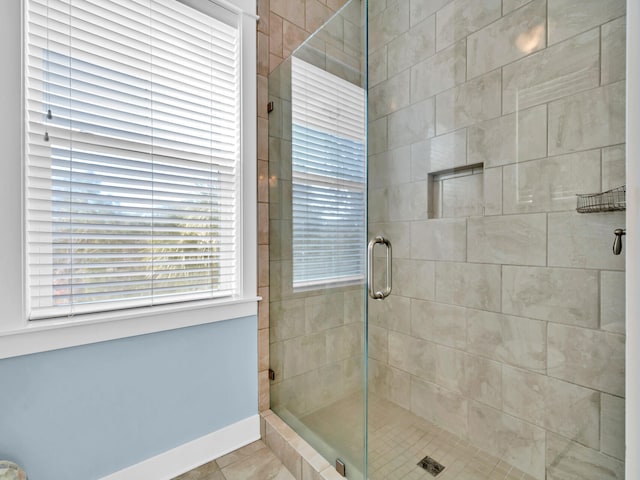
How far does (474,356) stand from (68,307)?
193 centimetres

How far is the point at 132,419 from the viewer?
1371 mm

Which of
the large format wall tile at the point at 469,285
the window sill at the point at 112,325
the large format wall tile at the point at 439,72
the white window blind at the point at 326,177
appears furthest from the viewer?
the large format wall tile at the point at 439,72

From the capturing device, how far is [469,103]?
1.68 meters

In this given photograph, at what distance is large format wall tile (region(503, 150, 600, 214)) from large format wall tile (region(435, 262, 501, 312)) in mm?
348

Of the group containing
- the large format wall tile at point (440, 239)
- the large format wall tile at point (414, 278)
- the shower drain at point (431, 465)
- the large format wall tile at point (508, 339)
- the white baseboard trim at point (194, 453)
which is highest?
the large format wall tile at point (440, 239)

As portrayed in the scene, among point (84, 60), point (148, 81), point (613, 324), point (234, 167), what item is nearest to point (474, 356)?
point (613, 324)

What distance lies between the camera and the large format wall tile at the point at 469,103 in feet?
5.21

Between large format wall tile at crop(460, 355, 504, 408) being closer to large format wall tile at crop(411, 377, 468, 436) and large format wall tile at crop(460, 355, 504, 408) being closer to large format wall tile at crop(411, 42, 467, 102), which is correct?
large format wall tile at crop(411, 377, 468, 436)

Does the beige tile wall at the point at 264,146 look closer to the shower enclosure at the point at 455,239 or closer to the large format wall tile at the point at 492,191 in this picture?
the shower enclosure at the point at 455,239

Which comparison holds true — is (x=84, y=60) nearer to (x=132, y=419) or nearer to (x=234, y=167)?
(x=234, y=167)

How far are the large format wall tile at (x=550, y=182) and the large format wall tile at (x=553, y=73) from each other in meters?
0.29

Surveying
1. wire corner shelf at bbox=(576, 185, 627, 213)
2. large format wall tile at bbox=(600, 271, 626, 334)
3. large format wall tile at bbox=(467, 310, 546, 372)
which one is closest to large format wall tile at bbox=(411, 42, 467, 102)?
wire corner shelf at bbox=(576, 185, 627, 213)

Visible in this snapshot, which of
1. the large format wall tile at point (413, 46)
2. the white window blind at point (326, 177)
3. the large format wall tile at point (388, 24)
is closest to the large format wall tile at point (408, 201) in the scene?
the white window blind at point (326, 177)

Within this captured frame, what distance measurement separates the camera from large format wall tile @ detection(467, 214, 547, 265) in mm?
1448
